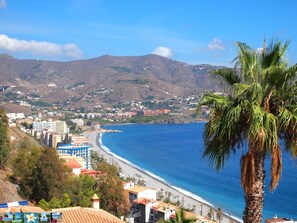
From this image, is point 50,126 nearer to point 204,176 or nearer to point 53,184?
point 204,176

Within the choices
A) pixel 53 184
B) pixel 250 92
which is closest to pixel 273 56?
pixel 250 92

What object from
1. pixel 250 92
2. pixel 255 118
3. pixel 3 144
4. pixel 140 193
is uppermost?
pixel 250 92

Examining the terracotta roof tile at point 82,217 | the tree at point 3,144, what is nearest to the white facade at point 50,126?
the tree at point 3,144

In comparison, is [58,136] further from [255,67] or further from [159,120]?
[159,120]

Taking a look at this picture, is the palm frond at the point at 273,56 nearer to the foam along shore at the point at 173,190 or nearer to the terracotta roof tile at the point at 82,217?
the terracotta roof tile at the point at 82,217

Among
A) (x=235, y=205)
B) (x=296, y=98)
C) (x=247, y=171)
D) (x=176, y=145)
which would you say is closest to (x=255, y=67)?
(x=296, y=98)

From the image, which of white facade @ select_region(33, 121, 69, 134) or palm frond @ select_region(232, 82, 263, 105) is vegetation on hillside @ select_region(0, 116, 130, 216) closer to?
palm frond @ select_region(232, 82, 263, 105)

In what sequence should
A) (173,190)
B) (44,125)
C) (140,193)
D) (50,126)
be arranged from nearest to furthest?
(140,193) → (173,190) → (44,125) → (50,126)

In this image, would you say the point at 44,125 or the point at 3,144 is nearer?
the point at 3,144
